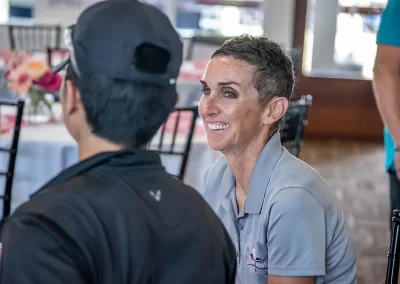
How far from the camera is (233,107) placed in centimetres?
175

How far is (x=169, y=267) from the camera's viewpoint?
995 millimetres

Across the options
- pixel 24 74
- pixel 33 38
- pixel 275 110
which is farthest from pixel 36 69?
pixel 33 38

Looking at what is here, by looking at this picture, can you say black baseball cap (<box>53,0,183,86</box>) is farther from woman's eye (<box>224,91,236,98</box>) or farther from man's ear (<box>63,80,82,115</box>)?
woman's eye (<box>224,91,236,98</box>)

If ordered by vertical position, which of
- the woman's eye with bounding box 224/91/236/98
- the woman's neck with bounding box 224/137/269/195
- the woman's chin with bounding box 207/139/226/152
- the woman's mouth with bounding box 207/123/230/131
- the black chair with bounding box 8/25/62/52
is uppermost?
the woman's eye with bounding box 224/91/236/98

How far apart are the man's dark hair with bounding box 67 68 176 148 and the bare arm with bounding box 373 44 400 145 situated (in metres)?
1.59

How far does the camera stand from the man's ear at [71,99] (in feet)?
3.20

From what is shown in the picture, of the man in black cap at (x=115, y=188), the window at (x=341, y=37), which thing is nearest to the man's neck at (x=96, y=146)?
the man in black cap at (x=115, y=188)

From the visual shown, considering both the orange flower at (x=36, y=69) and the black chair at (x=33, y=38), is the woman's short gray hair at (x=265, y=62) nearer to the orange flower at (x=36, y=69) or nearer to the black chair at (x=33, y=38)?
the orange flower at (x=36, y=69)

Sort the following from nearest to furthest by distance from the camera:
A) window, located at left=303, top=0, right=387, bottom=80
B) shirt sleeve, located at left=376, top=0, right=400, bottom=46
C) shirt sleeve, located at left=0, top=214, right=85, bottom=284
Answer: shirt sleeve, located at left=0, top=214, right=85, bottom=284
shirt sleeve, located at left=376, top=0, right=400, bottom=46
window, located at left=303, top=0, right=387, bottom=80

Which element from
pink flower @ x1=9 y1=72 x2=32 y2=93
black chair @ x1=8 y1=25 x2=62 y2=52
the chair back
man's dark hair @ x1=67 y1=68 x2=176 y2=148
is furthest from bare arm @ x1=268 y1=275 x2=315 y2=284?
black chair @ x1=8 y1=25 x2=62 y2=52

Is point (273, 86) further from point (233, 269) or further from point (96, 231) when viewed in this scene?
point (96, 231)

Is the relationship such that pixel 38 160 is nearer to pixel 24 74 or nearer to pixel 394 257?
pixel 24 74

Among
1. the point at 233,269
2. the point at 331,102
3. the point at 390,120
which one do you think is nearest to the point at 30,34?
the point at 331,102

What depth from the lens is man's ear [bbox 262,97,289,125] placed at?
1.74 metres
